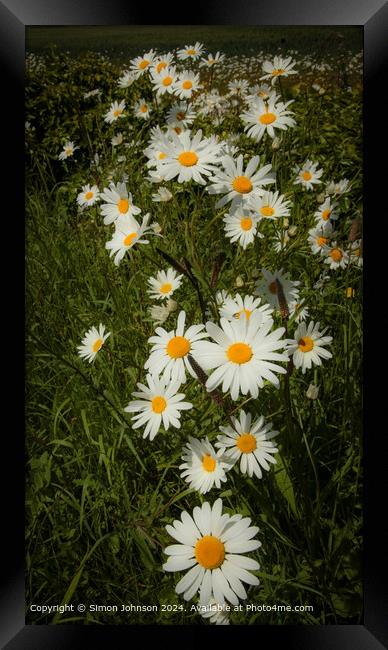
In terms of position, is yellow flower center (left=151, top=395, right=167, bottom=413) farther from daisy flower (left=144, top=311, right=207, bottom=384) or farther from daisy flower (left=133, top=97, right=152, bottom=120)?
daisy flower (left=133, top=97, right=152, bottom=120)

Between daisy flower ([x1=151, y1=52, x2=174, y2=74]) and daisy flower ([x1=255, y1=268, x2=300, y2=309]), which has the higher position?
daisy flower ([x1=151, y1=52, x2=174, y2=74])

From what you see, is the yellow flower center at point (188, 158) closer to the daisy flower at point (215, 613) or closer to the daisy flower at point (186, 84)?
the daisy flower at point (186, 84)

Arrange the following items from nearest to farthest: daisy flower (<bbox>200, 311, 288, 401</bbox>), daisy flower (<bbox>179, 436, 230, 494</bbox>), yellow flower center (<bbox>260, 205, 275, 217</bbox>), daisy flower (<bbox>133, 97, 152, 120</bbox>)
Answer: daisy flower (<bbox>200, 311, 288, 401</bbox>) < daisy flower (<bbox>179, 436, 230, 494</bbox>) < yellow flower center (<bbox>260, 205, 275, 217</bbox>) < daisy flower (<bbox>133, 97, 152, 120</bbox>)

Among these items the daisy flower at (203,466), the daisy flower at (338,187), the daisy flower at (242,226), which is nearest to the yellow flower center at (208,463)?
the daisy flower at (203,466)

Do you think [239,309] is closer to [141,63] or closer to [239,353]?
[239,353]

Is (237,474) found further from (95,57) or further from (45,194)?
(95,57)

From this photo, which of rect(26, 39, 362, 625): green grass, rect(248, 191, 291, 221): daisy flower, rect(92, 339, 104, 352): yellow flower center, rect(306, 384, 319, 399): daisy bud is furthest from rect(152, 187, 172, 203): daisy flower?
rect(306, 384, 319, 399): daisy bud
